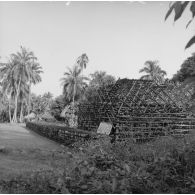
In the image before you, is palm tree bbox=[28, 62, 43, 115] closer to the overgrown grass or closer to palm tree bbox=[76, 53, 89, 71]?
palm tree bbox=[76, 53, 89, 71]

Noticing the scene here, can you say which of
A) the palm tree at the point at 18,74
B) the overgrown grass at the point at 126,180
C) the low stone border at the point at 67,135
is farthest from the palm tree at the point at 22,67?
the overgrown grass at the point at 126,180

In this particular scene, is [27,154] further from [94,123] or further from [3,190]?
[94,123]

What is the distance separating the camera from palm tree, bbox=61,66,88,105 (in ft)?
193

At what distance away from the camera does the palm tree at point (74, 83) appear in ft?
193

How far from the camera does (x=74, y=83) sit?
2320 inches

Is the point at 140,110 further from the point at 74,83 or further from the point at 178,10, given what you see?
the point at 74,83

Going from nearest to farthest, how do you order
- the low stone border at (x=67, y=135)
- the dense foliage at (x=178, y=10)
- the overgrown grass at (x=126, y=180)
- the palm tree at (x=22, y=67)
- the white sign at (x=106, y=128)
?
1. the dense foliage at (x=178, y=10)
2. the overgrown grass at (x=126, y=180)
3. the low stone border at (x=67, y=135)
4. the white sign at (x=106, y=128)
5. the palm tree at (x=22, y=67)

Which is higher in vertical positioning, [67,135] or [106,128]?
[106,128]

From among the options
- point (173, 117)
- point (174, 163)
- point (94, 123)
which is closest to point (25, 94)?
point (94, 123)

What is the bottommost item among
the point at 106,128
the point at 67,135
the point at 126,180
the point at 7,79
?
the point at 126,180

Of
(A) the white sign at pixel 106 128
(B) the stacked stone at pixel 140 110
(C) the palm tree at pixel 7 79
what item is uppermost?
(C) the palm tree at pixel 7 79

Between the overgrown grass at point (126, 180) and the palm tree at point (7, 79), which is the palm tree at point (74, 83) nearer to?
the palm tree at point (7, 79)

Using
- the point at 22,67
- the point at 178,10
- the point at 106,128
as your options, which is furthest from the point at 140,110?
the point at 22,67

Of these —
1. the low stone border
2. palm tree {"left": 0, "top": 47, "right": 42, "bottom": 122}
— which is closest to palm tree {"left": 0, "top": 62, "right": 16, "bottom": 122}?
palm tree {"left": 0, "top": 47, "right": 42, "bottom": 122}
